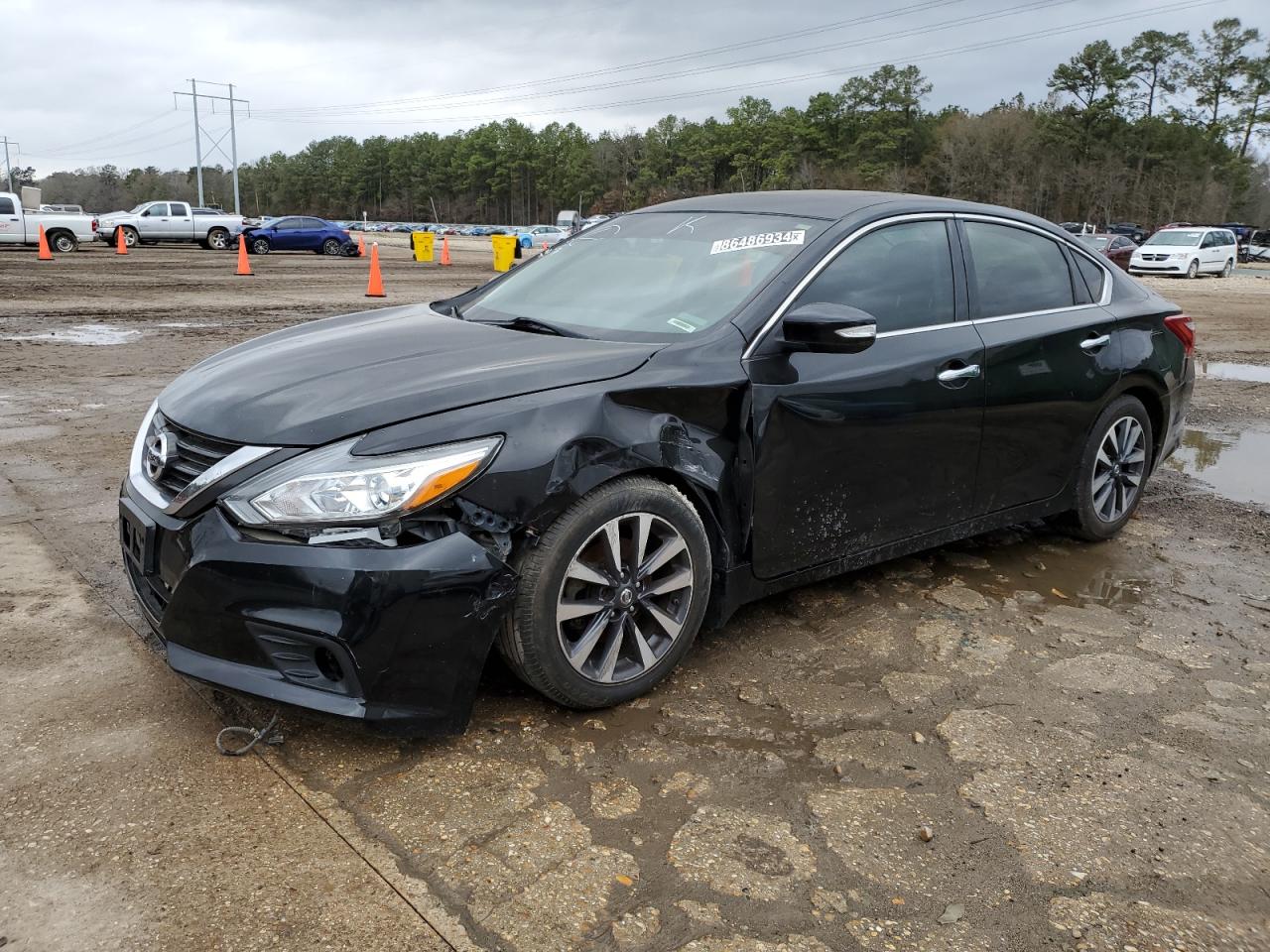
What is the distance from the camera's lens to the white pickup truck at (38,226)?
2847cm

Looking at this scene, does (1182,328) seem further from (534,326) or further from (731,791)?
(731,791)

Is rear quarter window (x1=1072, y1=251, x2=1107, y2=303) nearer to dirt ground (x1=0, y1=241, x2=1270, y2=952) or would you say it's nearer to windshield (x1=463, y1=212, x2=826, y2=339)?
dirt ground (x1=0, y1=241, x2=1270, y2=952)

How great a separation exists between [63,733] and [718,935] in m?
1.94

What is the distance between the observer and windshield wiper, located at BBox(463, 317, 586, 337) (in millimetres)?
3549

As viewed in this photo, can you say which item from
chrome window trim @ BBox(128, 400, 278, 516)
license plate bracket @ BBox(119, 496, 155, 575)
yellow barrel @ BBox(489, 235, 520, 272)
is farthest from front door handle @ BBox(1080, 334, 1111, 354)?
yellow barrel @ BBox(489, 235, 520, 272)

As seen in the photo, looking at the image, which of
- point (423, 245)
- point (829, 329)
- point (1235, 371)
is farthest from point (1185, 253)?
point (829, 329)

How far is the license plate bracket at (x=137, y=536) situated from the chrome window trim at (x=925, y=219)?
6.06 ft

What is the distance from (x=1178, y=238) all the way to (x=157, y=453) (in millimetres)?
35017

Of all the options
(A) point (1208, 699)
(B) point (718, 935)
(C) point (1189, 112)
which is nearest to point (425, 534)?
(B) point (718, 935)

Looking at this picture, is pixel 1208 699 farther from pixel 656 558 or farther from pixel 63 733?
pixel 63 733

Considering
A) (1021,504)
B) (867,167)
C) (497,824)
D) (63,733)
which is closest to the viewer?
(497,824)

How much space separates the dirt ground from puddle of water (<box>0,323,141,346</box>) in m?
7.43

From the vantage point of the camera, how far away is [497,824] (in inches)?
101

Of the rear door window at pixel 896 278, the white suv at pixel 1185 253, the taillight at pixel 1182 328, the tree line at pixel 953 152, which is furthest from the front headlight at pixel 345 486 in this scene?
the tree line at pixel 953 152
